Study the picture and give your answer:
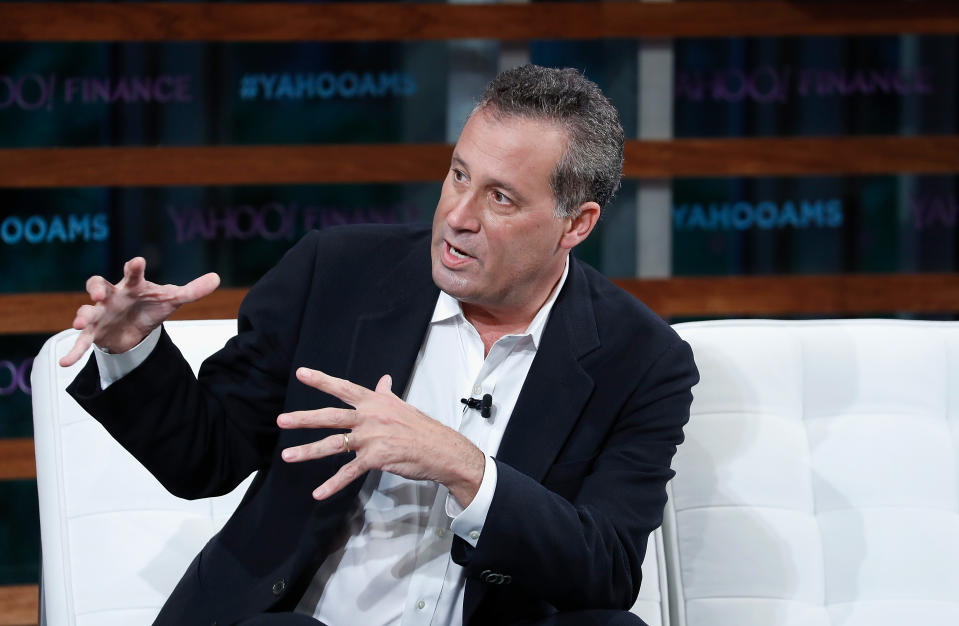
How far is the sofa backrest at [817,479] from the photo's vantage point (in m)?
1.88

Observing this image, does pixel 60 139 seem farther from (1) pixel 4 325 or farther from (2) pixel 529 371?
(2) pixel 529 371

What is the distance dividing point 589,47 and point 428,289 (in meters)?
1.72

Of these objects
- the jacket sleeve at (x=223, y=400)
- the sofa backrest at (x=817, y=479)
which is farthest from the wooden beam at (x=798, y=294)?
the jacket sleeve at (x=223, y=400)

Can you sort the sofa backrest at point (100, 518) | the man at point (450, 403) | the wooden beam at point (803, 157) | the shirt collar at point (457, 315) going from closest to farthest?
the man at point (450, 403), the shirt collar at point (457, 315), the sofa backrest at point (100, 518), the wooden beam at point (803, 157)

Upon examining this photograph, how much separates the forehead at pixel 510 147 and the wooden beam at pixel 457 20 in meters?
1.62

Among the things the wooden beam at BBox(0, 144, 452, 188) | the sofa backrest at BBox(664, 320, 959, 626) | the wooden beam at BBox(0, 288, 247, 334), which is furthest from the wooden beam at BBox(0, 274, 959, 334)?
the wooden beam at BBox(0, 288, 247, 334)

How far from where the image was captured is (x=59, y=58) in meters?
3.00

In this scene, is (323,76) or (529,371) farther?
(323,76)

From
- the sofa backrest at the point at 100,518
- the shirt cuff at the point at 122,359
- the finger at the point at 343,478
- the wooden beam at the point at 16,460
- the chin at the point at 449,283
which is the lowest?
the wooden beam at the point at 16,460

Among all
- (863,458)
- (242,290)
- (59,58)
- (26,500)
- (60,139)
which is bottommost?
(26,500)

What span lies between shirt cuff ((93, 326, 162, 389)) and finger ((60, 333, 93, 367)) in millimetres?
71

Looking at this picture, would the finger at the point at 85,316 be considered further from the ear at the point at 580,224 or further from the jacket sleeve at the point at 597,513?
the ear at the point at 580,224

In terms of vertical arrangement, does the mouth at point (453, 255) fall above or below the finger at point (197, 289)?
above

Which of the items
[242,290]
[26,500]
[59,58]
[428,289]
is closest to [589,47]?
[242,290]
